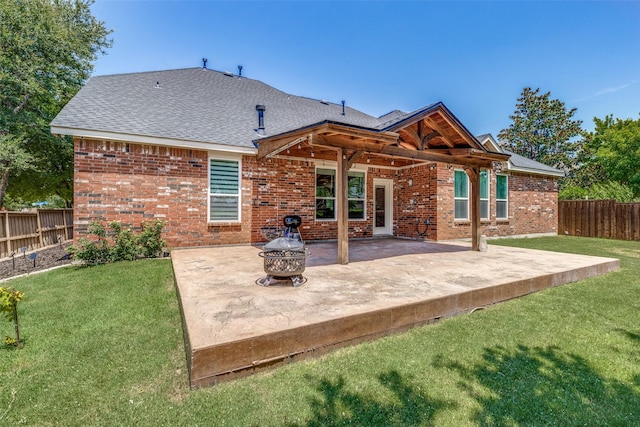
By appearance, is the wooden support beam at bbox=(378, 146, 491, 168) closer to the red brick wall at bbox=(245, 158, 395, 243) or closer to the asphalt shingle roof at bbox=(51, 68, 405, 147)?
the asphalt shingle roof at bbox=(51, 68, 405, 147)

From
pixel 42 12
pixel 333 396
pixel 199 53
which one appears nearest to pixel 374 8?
pixel 199 53

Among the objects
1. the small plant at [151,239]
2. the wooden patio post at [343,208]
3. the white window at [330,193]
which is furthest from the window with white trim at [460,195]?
the small plant at [151,239]

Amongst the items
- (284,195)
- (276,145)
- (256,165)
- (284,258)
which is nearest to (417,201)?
(284,195)

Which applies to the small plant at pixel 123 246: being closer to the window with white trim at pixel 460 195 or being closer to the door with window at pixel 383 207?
the door with window at pixel 383 207

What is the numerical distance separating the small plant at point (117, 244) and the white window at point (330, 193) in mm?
4556

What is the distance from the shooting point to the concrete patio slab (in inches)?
94.7

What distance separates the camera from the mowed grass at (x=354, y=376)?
199cm

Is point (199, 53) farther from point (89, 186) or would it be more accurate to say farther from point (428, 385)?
point (428, 385)

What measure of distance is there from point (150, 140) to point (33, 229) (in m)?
6.21

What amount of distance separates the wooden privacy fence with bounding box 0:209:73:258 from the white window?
28.6ft

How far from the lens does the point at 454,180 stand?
10484mm

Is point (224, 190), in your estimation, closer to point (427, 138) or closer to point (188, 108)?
point (188, 108)

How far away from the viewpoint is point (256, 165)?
827 cm

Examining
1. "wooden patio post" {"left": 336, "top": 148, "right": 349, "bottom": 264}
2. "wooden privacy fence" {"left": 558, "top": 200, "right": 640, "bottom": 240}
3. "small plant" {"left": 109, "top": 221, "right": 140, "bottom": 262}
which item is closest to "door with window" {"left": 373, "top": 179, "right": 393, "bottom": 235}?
"wooden patio post" {"left": 336, "top": 148, "right": 349, "bottom": 264}
